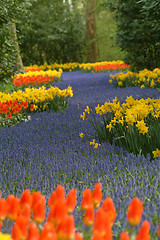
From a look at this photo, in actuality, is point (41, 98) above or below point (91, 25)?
below

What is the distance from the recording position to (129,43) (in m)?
11.6

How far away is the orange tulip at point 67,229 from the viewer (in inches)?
42.3

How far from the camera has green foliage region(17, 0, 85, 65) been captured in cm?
2405

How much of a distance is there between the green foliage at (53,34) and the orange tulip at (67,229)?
2311 cm

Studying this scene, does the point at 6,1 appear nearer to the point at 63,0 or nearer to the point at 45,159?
the point at 45,159

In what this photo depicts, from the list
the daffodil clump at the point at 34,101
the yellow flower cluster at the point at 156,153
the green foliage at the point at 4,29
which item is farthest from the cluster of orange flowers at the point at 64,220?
the green foliage at the point at 4,29

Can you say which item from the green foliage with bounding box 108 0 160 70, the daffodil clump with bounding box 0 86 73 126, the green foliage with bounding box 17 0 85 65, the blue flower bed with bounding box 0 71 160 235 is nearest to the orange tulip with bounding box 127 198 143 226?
the blue flower bed with bounding box 0 71 160 235

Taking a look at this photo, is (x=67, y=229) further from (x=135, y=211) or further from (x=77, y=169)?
→ (x=77, y=169)

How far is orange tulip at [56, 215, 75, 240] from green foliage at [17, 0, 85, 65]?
23105 millimetres

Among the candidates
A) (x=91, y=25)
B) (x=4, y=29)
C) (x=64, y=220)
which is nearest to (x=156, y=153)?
(x=64, y=220)

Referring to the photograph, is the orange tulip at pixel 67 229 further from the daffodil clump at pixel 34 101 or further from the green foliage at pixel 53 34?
the green foliage at pixel 53 34

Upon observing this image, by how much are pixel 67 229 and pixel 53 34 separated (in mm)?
24323

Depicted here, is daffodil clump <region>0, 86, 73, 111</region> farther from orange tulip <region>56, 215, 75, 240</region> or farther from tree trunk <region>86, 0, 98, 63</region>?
tree trunk <region>86, 0, 98, 63</region>

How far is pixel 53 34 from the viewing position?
24.2 m
